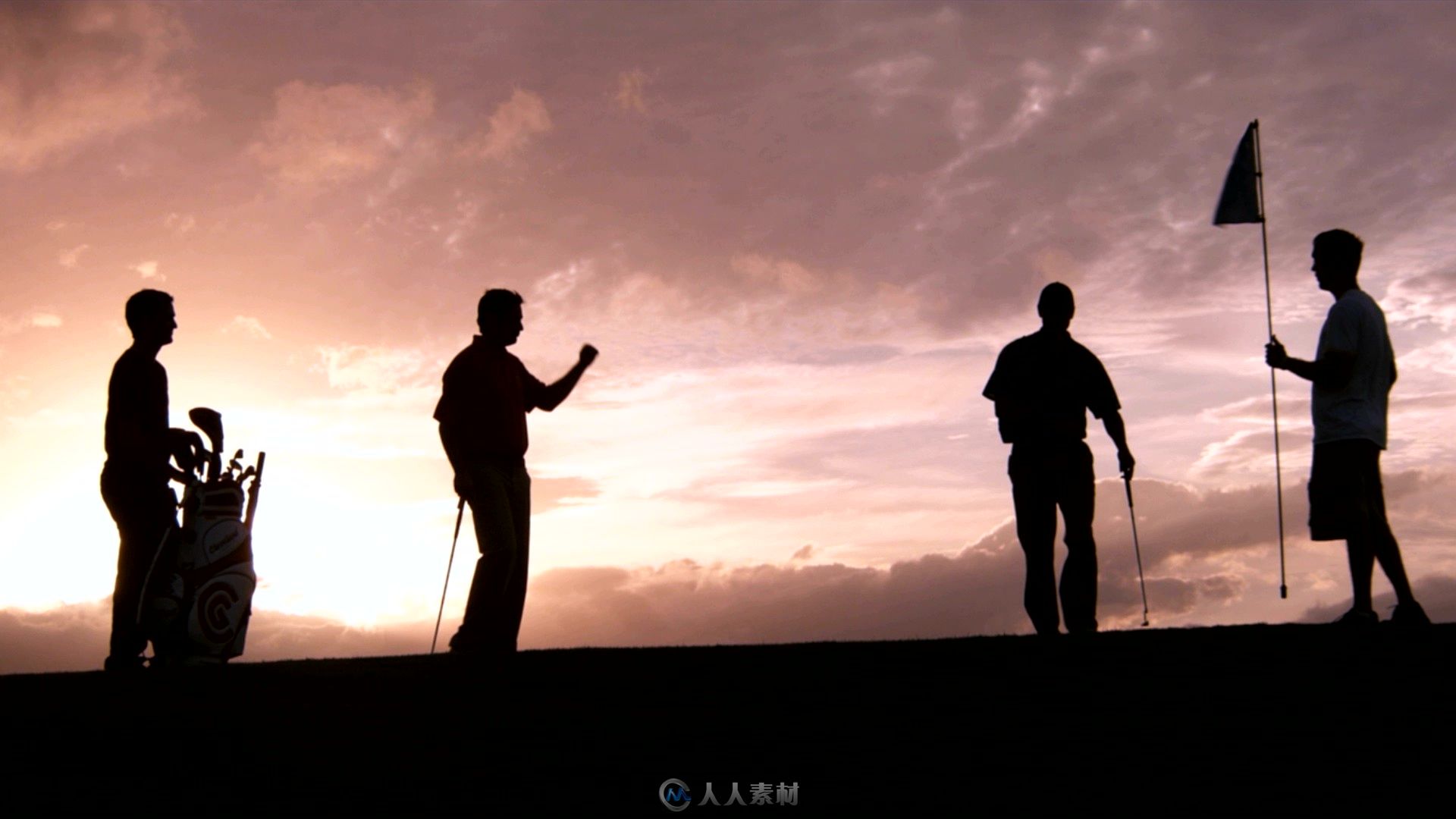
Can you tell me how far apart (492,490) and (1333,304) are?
494 cm

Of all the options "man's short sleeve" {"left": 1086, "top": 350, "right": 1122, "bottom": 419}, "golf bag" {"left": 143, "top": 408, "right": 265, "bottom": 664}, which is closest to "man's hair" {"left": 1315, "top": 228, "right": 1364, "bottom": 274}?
"man's short sleeve" {"left": 1086, "top": 350, "right": 1122, "bottom": 419}

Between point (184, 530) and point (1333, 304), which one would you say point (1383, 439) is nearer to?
point (1333, 304)

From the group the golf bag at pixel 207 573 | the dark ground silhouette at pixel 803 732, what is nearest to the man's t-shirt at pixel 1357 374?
the dark ground silhouette at pixel 803 732

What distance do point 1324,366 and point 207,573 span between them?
21.7 ft

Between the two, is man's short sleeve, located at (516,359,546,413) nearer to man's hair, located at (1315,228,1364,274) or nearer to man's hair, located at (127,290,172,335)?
man's hair, located at (127,290,172,335)

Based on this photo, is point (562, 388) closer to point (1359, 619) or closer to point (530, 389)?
point (530, 389)

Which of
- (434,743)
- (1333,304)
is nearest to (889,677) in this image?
(434,743)

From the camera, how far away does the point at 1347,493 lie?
323 inches

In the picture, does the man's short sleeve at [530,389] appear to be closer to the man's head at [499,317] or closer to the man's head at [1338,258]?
the man's head at [499,317]

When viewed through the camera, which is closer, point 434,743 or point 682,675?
point 434,743

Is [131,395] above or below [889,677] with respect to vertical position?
above

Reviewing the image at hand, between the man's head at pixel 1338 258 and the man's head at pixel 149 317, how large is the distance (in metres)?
6.72

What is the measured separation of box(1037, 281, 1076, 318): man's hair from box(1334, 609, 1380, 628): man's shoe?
8.17ft

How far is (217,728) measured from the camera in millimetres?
6258
